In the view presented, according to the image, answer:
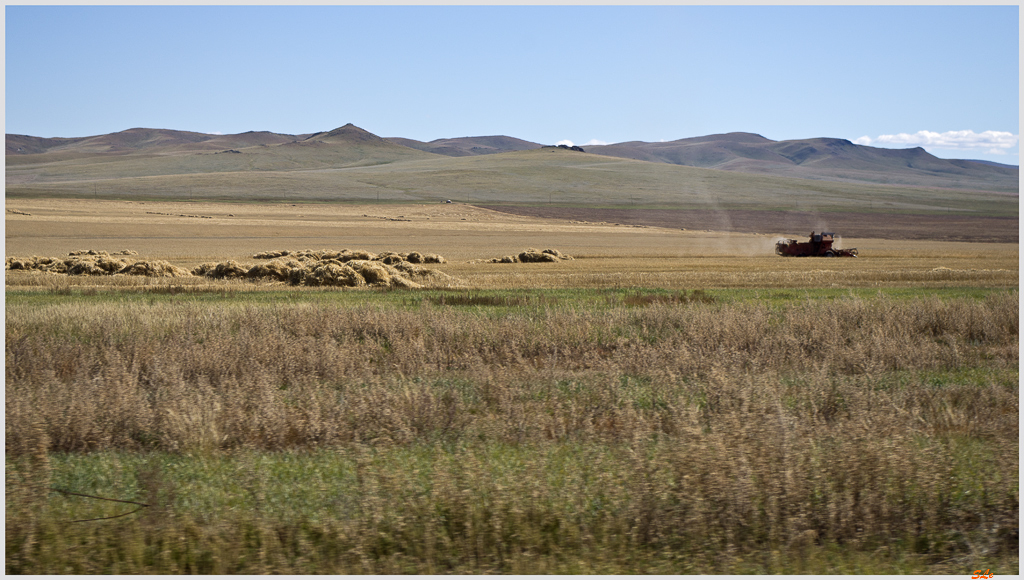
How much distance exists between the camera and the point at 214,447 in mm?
8266

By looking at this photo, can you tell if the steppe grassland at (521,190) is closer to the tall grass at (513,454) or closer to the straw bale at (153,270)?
the straw bale at (153,270)

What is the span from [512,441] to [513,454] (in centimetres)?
51

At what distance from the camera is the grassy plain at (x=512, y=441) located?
19.8 ft

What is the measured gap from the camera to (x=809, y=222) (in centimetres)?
11756

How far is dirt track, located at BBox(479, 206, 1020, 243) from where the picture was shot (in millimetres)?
96188

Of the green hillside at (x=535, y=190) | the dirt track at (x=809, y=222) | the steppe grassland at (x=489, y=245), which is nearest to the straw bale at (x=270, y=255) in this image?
the steppe grassland at (x=489, y=245)

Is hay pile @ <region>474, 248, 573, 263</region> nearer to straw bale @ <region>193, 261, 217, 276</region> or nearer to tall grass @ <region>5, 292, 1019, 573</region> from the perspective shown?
straw bale @ <region>193, 261, 217, 276</region>

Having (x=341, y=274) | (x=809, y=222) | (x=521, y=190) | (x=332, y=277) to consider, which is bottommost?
(x=332, y=277)

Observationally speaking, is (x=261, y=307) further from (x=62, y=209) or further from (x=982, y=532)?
(x=62, y=209)

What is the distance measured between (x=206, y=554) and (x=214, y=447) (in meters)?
2.53

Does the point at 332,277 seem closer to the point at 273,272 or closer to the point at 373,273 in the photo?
the point at 373,273

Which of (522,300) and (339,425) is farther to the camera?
(522,300)

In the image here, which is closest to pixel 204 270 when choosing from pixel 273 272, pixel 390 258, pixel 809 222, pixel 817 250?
pixel 273 272

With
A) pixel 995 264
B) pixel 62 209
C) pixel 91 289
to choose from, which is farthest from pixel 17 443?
pixel 62 209
